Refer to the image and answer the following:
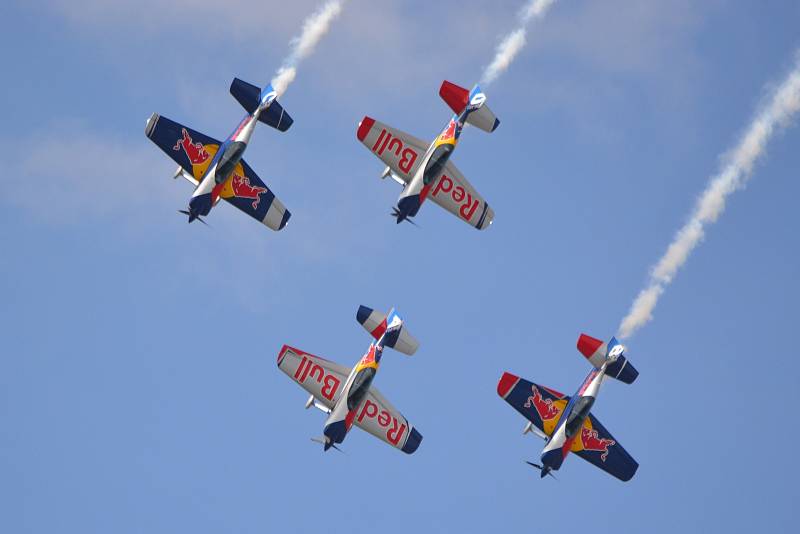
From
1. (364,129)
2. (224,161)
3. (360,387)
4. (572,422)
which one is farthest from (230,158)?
(572,422)

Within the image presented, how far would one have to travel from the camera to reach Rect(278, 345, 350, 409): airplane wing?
9131 cm

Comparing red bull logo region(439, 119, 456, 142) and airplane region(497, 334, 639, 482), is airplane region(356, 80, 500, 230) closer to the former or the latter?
red bull logo region(439, 119, 456, 142)

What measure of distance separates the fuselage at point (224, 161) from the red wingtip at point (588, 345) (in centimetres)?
2114

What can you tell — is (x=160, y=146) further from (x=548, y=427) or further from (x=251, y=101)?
(x=548, y=427)

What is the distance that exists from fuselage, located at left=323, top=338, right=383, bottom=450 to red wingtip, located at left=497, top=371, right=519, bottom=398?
24.1 ft

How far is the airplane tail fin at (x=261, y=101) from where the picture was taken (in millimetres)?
90062

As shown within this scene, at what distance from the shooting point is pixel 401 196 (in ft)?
305

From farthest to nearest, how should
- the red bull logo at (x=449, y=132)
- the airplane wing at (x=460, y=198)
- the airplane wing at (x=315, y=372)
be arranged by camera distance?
1. the airplane wing at (x=460, y=198)
2. the red bull logo at (x=449, y=132)
3. the airplane wing at (x=315, y=372)

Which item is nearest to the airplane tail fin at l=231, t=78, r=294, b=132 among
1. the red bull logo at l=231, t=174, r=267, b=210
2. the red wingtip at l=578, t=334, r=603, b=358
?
the red bull logo at l=231, t=174, r=267, b=210

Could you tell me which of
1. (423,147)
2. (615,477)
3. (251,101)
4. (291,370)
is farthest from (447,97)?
(615,477)

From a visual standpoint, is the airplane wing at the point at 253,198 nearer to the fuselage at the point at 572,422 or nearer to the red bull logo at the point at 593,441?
the fuselage at the point at 572,422

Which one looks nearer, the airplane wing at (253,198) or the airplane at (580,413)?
the airplane at (580,413)

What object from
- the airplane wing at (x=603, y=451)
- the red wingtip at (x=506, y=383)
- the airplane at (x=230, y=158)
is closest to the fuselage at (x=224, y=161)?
the airplane at (x=230, y=158)

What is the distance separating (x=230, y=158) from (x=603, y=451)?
26.4m
